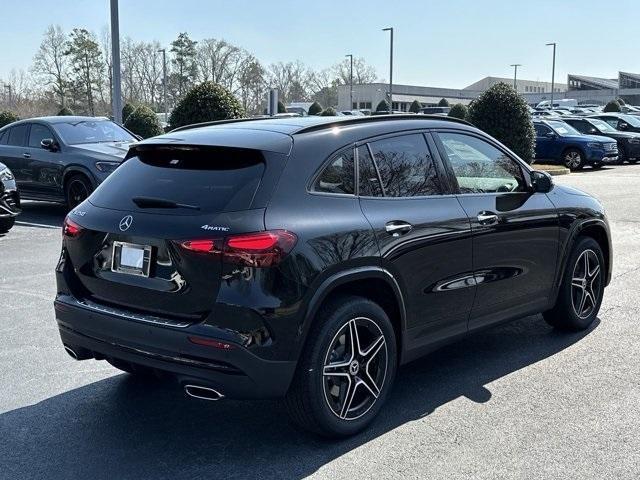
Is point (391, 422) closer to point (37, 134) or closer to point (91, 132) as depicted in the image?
point (91, 132)

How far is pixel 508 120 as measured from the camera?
21297 mm

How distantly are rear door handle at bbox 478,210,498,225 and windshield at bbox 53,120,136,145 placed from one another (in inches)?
381

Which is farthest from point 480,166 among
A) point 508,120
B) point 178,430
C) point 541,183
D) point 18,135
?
point 508,120

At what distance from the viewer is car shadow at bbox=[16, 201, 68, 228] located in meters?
12.2

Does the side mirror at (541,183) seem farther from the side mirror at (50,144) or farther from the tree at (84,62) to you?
the tree at (84,62)

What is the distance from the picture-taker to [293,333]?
3613mm

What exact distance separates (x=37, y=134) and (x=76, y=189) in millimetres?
1493

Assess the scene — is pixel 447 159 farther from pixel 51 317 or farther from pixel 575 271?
pixel 51 317

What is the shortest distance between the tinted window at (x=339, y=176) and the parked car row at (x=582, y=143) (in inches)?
848

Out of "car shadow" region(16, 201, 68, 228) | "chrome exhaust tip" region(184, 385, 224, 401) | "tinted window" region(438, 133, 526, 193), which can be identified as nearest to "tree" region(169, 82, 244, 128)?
"car shadow" region(16, 201, 68, 228)

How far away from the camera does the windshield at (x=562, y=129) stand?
2500 cm

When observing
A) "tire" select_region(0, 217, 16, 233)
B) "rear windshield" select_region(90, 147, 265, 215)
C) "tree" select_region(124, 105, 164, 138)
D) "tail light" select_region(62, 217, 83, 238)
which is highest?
"tree" select_region(124, 105, 164, 138)

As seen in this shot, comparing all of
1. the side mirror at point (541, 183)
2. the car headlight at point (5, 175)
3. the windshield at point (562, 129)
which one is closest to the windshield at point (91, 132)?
the car headlight at point (5, 175)

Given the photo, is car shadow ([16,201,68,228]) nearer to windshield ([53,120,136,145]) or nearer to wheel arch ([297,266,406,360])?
windshield ([53,120,136,145])
